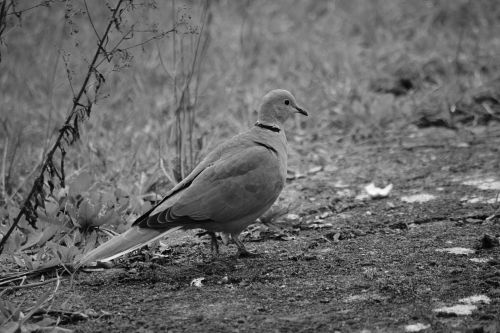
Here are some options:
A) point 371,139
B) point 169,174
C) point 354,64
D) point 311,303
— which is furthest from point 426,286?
point 354,64

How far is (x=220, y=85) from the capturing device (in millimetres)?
6418

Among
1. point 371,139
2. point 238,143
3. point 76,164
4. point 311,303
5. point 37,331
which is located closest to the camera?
point 37,331

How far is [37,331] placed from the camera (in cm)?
259

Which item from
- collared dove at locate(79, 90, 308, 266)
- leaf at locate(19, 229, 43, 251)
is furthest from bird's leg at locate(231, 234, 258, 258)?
→ leaf at locate(19, 229, 43, 251)

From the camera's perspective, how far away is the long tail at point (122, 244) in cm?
314

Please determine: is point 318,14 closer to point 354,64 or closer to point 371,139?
point 354,64

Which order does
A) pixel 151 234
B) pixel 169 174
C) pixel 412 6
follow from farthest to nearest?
1. pixel 412 6
2. pixel 169 174
3. pixel 151 234

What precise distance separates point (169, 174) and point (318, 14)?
431 cm

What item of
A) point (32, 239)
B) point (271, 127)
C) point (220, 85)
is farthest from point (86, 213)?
point (220, 85)

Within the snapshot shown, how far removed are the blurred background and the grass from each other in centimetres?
2

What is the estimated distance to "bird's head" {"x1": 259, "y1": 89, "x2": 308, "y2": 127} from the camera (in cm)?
416

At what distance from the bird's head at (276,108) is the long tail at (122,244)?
3.59ft

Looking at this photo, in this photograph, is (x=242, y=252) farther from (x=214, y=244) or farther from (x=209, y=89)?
(x=209, y=89)

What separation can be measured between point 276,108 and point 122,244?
4.66ft
